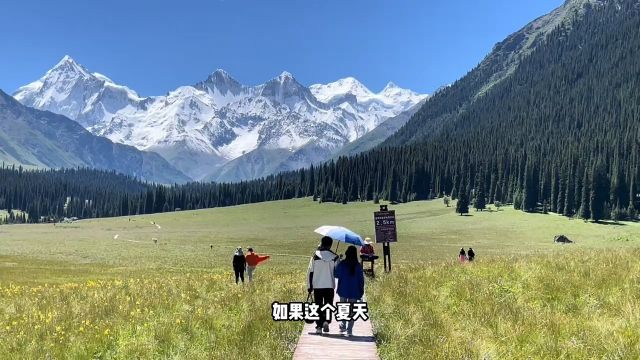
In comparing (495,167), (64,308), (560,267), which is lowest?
(64,308)

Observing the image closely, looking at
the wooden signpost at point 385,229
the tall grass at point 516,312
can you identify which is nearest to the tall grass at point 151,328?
the tall grass at point 516,312

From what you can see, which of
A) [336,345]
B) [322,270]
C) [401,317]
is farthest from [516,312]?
[322,270]

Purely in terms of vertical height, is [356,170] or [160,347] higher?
[356,170]

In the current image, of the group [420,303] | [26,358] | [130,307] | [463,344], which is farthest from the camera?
[130,307]

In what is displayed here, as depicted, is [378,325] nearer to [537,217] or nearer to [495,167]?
[537,217]

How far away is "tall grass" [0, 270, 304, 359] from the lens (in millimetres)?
11523

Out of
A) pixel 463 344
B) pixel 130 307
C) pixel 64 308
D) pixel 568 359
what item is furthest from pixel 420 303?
pixel 64 308

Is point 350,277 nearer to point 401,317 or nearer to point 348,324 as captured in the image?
point 348,324

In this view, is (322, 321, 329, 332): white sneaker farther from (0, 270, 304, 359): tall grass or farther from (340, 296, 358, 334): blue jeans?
(0, 270, 304, 359): tall grass

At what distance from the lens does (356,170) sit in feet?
643

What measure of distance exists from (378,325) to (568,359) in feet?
17.8

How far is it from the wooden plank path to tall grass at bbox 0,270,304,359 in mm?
347

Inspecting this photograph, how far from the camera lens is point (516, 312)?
43.0ft

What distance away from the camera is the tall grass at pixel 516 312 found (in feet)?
33.0
